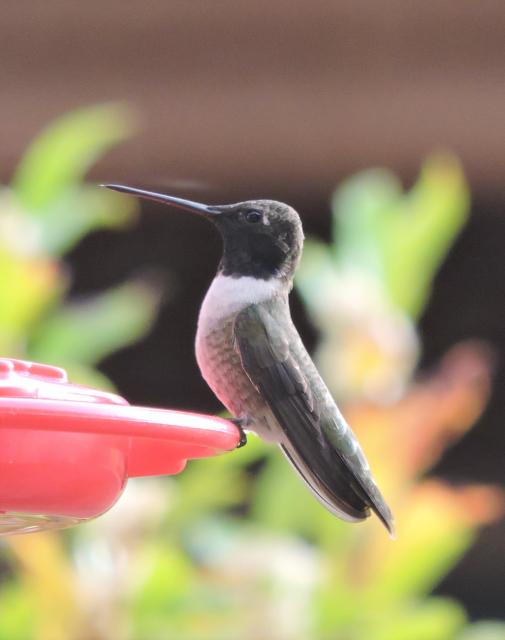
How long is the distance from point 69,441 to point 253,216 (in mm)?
915

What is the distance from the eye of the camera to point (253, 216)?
8.34 ft

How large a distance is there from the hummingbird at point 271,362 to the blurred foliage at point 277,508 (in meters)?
0.72

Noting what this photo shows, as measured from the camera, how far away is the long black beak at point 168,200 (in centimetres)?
195

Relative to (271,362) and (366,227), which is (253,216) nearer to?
(271,362)

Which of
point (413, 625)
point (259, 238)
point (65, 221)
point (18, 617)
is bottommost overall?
point (18, 617)

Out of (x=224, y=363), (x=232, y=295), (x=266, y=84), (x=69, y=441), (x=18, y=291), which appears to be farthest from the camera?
(x=266, y=84)

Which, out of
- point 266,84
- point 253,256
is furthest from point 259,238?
point 266,84

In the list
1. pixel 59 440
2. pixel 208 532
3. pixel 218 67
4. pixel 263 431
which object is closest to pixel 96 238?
pixel 218 67

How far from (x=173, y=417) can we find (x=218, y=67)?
333 cm

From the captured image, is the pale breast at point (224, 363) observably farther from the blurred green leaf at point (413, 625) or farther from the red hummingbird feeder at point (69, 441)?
the blurred green leaf at point (413, 625)

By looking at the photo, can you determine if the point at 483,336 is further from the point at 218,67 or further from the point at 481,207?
the point at 218,67

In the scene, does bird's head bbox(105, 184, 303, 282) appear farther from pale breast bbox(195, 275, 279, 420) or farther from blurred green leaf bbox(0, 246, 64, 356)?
blurred green leaf bbox(0, 246, 64, 356)

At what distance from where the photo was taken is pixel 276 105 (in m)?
4.86

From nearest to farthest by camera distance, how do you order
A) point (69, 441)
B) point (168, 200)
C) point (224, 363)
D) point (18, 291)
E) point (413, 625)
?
point (69, 441) < point (168, 200) < point (224, 363) < point (18, 291) < point (413, 625)
